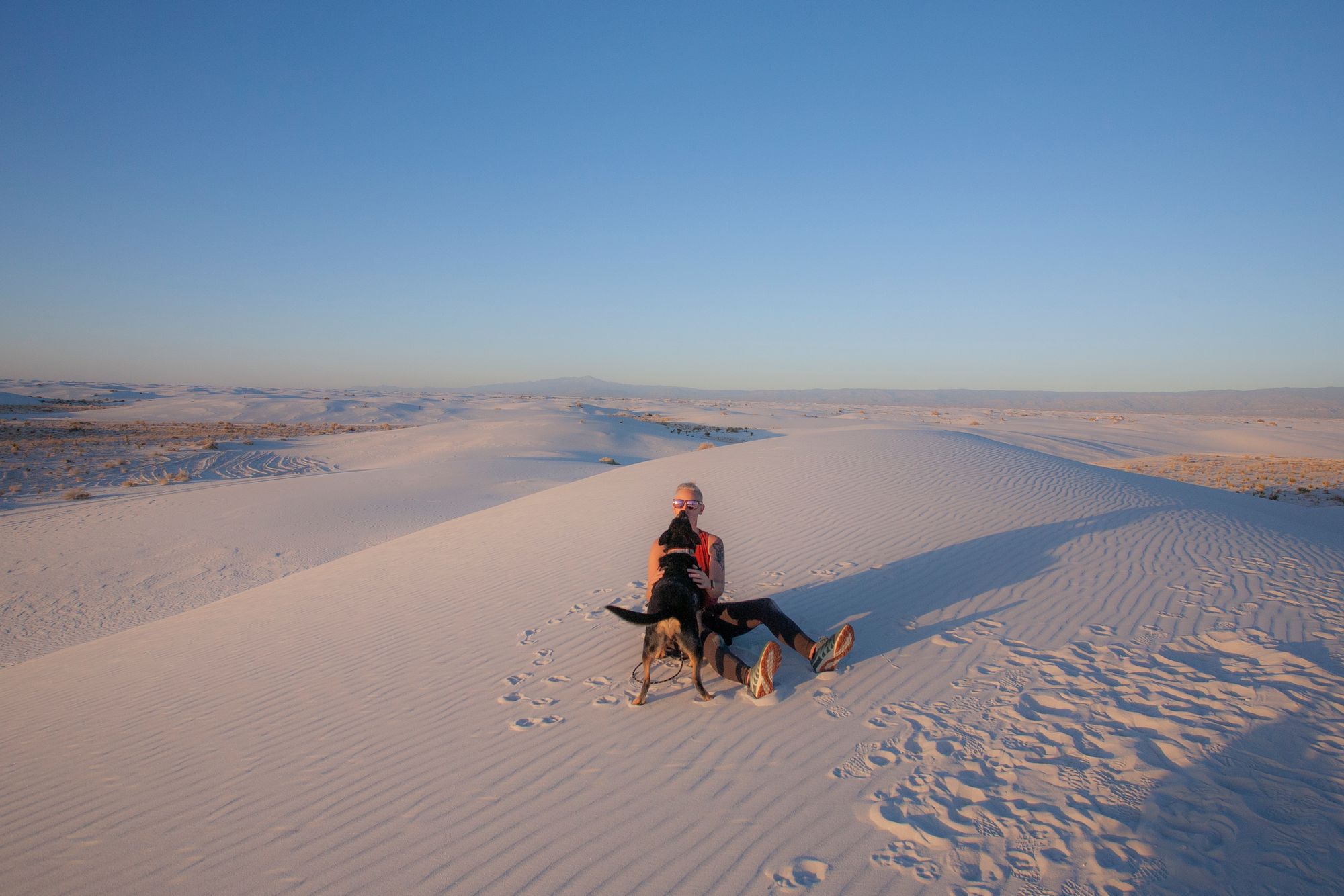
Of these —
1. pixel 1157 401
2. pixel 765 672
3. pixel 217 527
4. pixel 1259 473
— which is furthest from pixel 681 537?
pixel 1157 401

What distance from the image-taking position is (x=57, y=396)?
69.2 m

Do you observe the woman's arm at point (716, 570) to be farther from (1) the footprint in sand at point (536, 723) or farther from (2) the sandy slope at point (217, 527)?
(2) the sandy slope at point (217, 527)

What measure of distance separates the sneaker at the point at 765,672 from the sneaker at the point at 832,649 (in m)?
0.45

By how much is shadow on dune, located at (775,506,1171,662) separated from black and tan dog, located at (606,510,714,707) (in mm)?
1335

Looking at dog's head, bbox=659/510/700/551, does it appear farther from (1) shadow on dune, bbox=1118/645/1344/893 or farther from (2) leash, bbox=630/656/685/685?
(1) shadow on dune, bbox=1118/645/1344/893

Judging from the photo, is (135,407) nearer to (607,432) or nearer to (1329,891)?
(607,432)

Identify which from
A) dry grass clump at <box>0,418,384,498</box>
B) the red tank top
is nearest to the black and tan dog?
the red tank top

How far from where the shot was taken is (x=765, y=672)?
3.66m

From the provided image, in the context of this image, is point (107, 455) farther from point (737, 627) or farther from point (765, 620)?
point (765, 620)

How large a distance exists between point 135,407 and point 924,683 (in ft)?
208

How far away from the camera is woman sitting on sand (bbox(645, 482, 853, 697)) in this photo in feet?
12.2

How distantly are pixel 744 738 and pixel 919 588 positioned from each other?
2.96m

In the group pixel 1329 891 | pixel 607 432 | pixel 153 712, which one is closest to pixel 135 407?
pixel 607 432

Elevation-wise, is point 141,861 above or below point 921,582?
below
